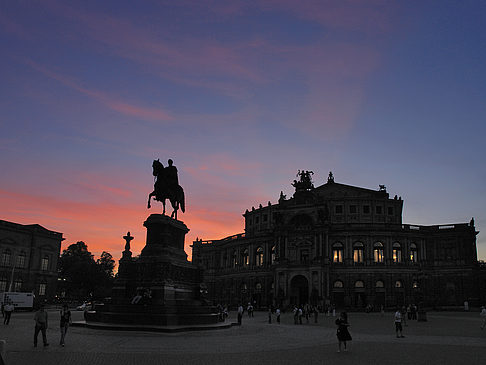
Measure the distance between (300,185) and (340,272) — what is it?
721 inches

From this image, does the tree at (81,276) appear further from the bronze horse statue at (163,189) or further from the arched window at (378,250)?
the bronze horse statue at (163,189)

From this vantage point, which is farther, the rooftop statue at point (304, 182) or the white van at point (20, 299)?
the rooftop statue at point (304, 182)

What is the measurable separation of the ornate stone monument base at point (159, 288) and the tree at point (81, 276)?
70510 mm

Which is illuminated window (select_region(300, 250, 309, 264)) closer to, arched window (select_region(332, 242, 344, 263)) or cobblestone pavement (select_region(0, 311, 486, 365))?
arched window (select_region(332, 242, 344, 263))

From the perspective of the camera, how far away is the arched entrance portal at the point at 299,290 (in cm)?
7438

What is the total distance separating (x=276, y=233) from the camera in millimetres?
79875

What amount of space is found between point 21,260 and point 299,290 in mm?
45702

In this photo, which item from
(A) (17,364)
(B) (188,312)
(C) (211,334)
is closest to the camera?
(A) (17,364)

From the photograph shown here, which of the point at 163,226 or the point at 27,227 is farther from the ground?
the point at 27,227

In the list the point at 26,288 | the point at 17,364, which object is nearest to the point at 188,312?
the point at 17,364

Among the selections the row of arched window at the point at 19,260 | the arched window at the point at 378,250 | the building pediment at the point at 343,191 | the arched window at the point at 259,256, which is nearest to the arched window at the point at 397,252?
the arched window at the point at 378,250

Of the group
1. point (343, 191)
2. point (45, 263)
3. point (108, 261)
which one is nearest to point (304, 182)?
point (343, 191)

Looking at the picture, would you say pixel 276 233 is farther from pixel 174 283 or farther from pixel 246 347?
pixel 246 347

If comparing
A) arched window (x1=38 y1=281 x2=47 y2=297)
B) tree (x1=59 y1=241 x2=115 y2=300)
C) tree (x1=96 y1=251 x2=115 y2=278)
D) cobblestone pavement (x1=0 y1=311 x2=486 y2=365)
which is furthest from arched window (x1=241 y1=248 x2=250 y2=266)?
cobblestone pavement (x1=0 y1=311 x2=486 y2=365)
